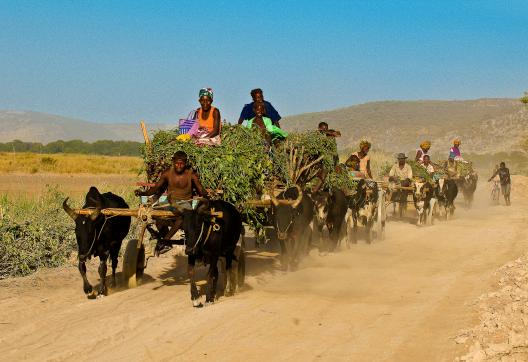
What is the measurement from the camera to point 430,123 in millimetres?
143000

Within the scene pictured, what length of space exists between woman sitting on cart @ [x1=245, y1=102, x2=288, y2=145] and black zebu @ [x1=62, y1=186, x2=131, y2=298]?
11.2 ft

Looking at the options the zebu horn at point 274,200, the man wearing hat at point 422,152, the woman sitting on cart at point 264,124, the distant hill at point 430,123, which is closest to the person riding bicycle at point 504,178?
the man wearing hat at point 422,152

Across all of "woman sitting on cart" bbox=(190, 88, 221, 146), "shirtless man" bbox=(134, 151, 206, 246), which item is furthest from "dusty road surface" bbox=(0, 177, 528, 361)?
"woman sitting on cart" bbox=(190, 88, 221, 146)

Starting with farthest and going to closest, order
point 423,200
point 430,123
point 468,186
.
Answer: point 430,123 < point 468,186 < point 423,200

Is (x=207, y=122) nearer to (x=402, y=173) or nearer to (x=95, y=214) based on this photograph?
(x=95, y=214)

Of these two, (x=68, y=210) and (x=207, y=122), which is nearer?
(x=68, y=210)

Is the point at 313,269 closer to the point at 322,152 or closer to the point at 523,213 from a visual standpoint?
the point at 322,152

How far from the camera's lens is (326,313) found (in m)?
9.51

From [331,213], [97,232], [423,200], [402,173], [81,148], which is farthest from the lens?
[81,148]

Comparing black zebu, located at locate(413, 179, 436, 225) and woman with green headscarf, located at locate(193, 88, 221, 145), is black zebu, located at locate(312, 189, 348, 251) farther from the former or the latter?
black zebu, located at locate(413, 179, 436, 225)

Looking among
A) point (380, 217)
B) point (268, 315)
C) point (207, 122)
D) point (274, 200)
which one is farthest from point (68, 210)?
point (380, 217)

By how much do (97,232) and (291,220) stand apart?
402 centimetres

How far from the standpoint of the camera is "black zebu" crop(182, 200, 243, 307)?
396 inches

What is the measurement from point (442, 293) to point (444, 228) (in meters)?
11.3
